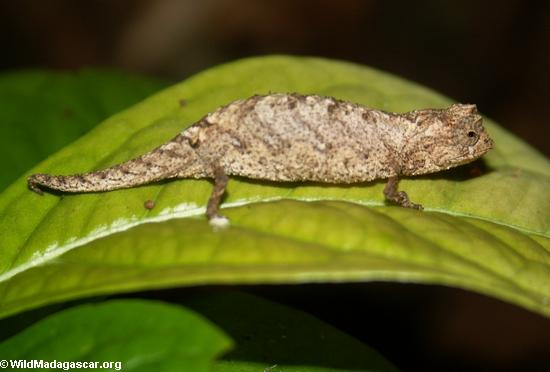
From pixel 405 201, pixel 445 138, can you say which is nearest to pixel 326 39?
pixel 445 138

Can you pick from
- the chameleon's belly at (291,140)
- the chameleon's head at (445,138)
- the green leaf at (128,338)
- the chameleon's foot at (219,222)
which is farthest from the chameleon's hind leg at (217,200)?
the chameleon's head at (445,138)

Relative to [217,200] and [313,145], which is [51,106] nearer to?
[217,200]

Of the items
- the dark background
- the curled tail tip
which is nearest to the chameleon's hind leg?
the curled tail tip

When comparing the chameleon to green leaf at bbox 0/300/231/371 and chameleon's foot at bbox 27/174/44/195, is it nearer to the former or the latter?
chameleon's foot at bbox 27/174/44/195

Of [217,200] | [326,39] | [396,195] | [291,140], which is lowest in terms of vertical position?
[217,200]

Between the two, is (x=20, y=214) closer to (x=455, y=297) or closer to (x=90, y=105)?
(x=90, y=105)

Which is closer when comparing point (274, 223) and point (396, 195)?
point (274, 223)
